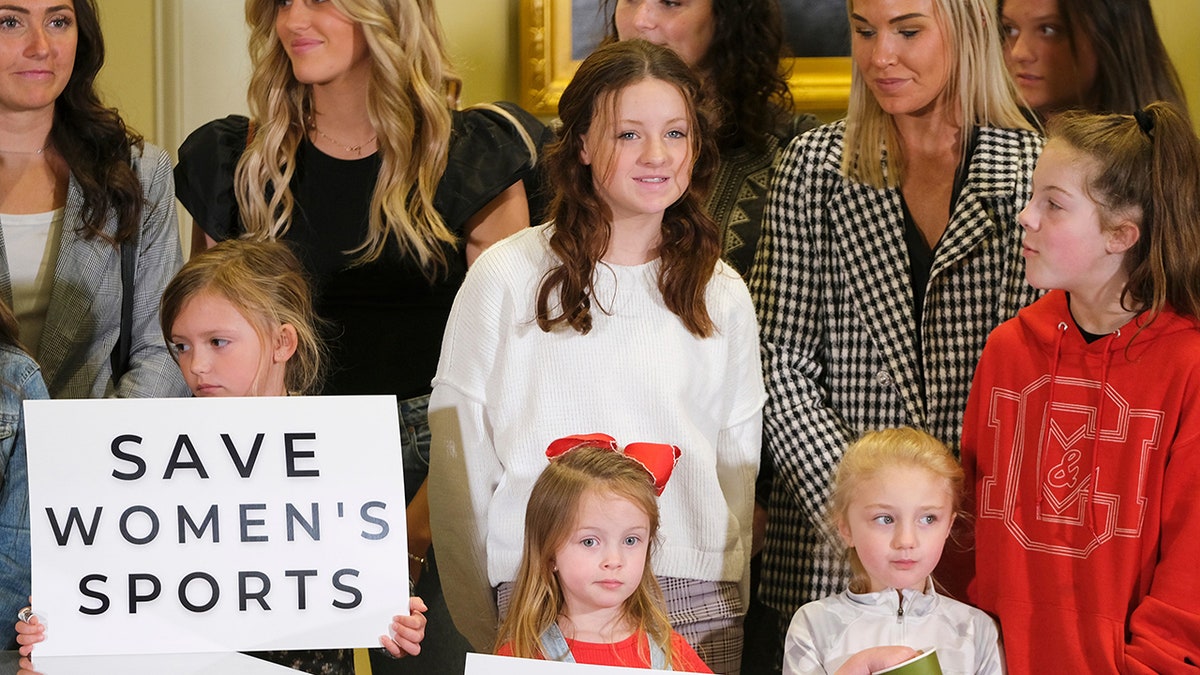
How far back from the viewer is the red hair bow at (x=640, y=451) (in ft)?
6.48

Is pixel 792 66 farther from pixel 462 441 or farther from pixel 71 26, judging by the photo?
pixel 71 26

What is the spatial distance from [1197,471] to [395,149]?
4.58 ft

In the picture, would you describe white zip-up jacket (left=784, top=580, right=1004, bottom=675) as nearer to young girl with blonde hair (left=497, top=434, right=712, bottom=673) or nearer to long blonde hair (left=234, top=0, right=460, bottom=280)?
young girl with blonde hair (left=497, top=434, right=712, bottom=673)

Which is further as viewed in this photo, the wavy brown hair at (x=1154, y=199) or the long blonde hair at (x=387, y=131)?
the long blonde hair at (x=387, y=131)

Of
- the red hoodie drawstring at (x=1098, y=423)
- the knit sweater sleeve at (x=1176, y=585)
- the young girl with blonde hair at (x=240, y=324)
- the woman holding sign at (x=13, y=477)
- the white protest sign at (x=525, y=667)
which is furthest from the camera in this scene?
the young girl with blonde hair at (x=240, y=324)

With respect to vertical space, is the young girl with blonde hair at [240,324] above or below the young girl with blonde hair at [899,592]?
above

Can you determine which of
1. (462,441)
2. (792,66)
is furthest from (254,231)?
(792,66)

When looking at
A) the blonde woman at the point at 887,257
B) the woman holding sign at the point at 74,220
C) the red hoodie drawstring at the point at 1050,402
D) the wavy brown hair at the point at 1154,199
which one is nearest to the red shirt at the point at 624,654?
the blonde woman at the point at 887,257

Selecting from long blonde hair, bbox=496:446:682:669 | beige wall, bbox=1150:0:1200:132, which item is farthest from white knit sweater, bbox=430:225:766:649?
beige wall, bbox=1150:0:1200:132

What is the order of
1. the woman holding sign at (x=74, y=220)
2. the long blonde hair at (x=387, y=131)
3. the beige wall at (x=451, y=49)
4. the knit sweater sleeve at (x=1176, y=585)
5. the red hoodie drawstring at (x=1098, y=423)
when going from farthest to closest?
the beige wall at (x=451, y=49) < the long blonde hair at (x=387, y=131) < the woman holding sign at (x=74, y=220) < the red hoodie drawstring at (x=1098, y=423) < the knit sweater sleeve at (x=1176, y=585)

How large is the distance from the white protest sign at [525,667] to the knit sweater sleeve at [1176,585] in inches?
26.7

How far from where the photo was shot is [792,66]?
9.42 feet

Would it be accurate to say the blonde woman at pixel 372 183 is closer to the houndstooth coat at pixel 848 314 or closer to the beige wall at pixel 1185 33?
the houndstooth coat at pixel 848 314

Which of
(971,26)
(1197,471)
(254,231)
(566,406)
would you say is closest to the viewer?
(1197,471)
